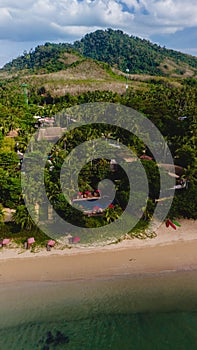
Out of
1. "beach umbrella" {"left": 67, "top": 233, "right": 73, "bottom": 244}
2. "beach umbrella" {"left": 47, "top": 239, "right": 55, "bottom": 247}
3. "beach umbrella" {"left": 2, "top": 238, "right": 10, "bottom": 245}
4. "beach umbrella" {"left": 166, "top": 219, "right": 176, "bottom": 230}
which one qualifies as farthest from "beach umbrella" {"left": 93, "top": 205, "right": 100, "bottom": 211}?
"beach umbrella" {"left": 2, "top": 238, "right": 10, "bottom": 245}

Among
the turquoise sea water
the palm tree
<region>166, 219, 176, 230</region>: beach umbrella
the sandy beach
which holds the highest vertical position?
the palm tree

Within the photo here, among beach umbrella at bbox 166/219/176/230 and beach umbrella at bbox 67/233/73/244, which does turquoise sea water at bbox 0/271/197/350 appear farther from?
beach umbrella at bbox 166/219/176/230

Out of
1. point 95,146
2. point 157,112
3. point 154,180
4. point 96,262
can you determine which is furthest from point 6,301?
point 157,112

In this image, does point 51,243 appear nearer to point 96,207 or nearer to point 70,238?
point 70,238

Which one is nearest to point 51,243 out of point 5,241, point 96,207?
point 5,241

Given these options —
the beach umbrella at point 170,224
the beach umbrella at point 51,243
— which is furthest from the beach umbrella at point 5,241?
the beach umbrella at point 170,224

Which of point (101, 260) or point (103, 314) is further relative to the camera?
point (101, 260)
